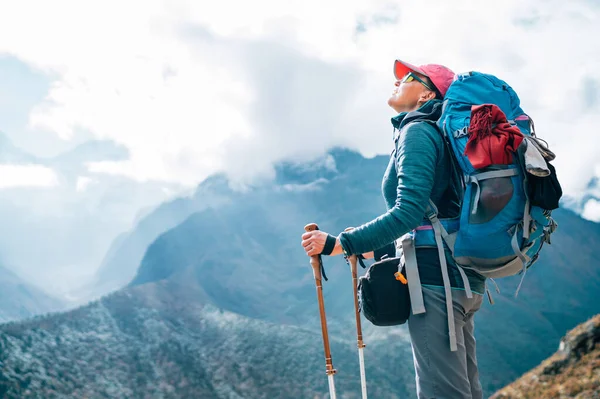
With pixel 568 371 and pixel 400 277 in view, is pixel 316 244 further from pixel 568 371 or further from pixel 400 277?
pixel 568 371

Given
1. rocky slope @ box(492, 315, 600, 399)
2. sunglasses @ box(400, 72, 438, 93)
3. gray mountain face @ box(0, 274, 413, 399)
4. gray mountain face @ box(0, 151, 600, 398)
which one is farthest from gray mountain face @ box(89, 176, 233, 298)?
sunglasses @ box(400, 72, 438, 93)

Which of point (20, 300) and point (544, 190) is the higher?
point (20, 300)

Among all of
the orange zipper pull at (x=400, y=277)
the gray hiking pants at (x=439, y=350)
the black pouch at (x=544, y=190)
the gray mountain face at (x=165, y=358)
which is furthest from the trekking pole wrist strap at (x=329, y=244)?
the gray mountain face at (x=165, y=358)

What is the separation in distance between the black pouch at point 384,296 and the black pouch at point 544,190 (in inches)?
29.2

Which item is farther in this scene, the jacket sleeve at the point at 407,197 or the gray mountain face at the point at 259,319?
the gray mountain face at the point at 259,319

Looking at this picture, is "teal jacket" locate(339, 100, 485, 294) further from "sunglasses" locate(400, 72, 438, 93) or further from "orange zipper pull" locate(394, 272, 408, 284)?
"sunglasses" locate(400, 72, 438, 93)

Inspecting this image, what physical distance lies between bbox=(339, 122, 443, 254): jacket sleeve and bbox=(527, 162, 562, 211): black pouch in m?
0.44

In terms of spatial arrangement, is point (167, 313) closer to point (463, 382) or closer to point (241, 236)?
point (241, 236)

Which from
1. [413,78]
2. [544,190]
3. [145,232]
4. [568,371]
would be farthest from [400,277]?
[145,232]

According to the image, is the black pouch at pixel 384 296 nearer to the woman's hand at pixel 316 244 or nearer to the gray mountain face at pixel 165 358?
the woman's hand at pixel 316 244

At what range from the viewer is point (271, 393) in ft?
89.5

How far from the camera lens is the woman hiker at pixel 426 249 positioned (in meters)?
2.09

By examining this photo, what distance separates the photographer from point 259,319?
4634 centimetres

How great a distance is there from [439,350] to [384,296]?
14.3 inches
